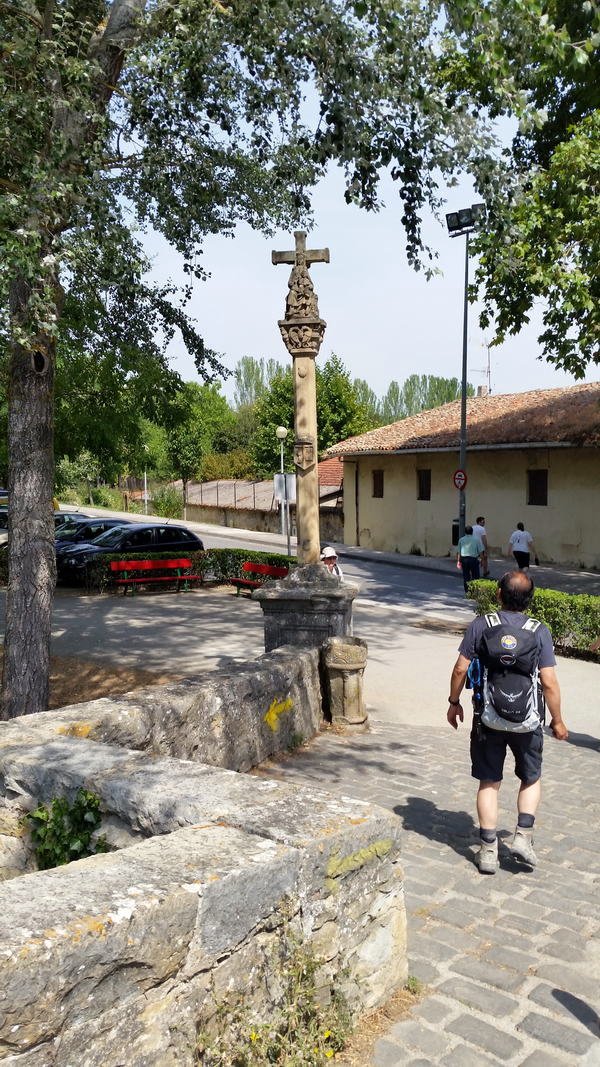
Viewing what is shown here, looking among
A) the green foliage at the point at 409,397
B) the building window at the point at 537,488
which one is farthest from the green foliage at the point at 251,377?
the building window at the point at 537,488

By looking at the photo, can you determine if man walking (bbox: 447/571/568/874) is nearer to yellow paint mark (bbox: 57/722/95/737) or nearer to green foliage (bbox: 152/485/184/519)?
yellow paint mark (bbox: 57/722/95/737)

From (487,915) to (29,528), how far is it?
198 inches

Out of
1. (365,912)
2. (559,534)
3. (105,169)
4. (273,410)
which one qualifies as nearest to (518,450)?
(559,534)

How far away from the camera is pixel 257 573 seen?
58.7 ft

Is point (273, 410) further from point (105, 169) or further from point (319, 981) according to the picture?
point (319, 981)

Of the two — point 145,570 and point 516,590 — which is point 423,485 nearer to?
point 145,570

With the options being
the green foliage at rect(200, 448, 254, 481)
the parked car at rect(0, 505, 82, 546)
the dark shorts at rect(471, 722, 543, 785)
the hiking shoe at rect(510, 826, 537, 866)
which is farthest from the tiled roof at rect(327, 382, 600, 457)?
the green foliage at rect(200, 448, 254, 481)

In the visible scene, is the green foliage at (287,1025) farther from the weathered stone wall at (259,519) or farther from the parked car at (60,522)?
the weathered stone wall at (259,519)

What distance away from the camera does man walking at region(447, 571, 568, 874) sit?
4.78 metres

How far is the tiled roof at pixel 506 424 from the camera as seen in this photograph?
24002 millimetres

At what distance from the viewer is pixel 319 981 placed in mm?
3189

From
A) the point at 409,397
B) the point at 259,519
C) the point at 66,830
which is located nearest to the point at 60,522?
the point at 259,519

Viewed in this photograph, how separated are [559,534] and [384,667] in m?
15.4

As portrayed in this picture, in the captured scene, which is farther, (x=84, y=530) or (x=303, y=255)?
(x=84, y=530)
